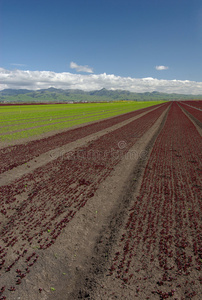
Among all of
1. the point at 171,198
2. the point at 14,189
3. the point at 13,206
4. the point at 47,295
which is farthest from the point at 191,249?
the point at 14,189

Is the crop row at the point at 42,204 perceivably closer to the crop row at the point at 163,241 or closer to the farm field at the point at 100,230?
the farm field at the point at 100,230

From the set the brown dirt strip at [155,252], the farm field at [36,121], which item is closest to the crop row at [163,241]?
the brown dirt strip at [155,252]

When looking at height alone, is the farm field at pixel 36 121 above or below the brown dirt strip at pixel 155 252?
above

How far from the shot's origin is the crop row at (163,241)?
19.9 ft

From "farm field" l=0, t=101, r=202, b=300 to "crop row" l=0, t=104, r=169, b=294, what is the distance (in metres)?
0.04

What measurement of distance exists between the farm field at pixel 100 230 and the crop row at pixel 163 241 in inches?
1.4

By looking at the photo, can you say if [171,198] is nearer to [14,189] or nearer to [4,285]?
[4,285]

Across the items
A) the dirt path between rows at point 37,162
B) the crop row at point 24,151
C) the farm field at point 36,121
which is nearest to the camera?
the dirt path between rows at point 37,162

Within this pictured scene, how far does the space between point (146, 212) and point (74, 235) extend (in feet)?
13.2

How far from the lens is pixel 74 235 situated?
8328mm

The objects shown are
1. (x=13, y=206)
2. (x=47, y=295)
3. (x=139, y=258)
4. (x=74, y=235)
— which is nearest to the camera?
(x=47, y=295)

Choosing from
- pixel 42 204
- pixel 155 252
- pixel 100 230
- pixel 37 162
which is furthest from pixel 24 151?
pixel 155 252

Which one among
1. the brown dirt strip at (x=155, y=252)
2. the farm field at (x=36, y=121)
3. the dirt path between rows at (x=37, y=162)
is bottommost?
the brown dirt strip at (x=155, y=252)

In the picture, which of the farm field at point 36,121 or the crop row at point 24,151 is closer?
the crop row at point 24,151
